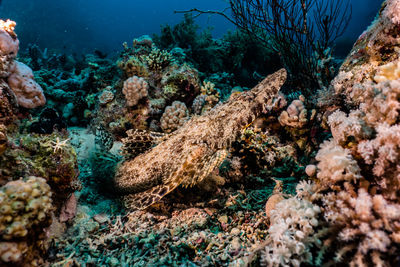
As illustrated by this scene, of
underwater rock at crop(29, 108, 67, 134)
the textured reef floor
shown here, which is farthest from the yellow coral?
underwater rock at crop(29, 108, 67, 134)

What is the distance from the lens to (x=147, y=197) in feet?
12.5

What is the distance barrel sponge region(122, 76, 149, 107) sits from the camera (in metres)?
6.72

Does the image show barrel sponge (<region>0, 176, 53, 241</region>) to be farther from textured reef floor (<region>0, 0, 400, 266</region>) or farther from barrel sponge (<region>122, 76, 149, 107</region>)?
barrel sponge (<region>122, 76, 149, 107</region>)

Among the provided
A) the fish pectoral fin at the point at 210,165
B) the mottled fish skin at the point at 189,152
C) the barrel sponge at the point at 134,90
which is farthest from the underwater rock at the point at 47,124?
the fish pectoral fin at the point at 210,165

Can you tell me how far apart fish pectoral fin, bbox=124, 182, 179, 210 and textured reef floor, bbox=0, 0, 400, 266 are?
0.03 m

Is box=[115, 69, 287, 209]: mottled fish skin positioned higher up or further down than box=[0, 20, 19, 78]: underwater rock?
further down

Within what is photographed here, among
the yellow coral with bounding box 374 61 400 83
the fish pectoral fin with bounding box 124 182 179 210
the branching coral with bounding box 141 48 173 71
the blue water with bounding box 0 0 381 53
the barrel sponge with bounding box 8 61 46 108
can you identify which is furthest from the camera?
the blue water with bounding box 0 0 381 53

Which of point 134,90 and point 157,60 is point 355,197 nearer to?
point 134,90

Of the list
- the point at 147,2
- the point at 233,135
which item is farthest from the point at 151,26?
the point at 233,135

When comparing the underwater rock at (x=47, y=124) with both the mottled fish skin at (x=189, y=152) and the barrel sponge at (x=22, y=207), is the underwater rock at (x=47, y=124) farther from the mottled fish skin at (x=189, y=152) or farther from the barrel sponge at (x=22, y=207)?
the barrel sponge at (x=22, y=207)

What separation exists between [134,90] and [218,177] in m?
4.32

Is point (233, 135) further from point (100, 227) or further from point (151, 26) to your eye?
point (151, 26)

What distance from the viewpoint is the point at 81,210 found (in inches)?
152

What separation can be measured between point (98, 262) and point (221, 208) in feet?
7.40
